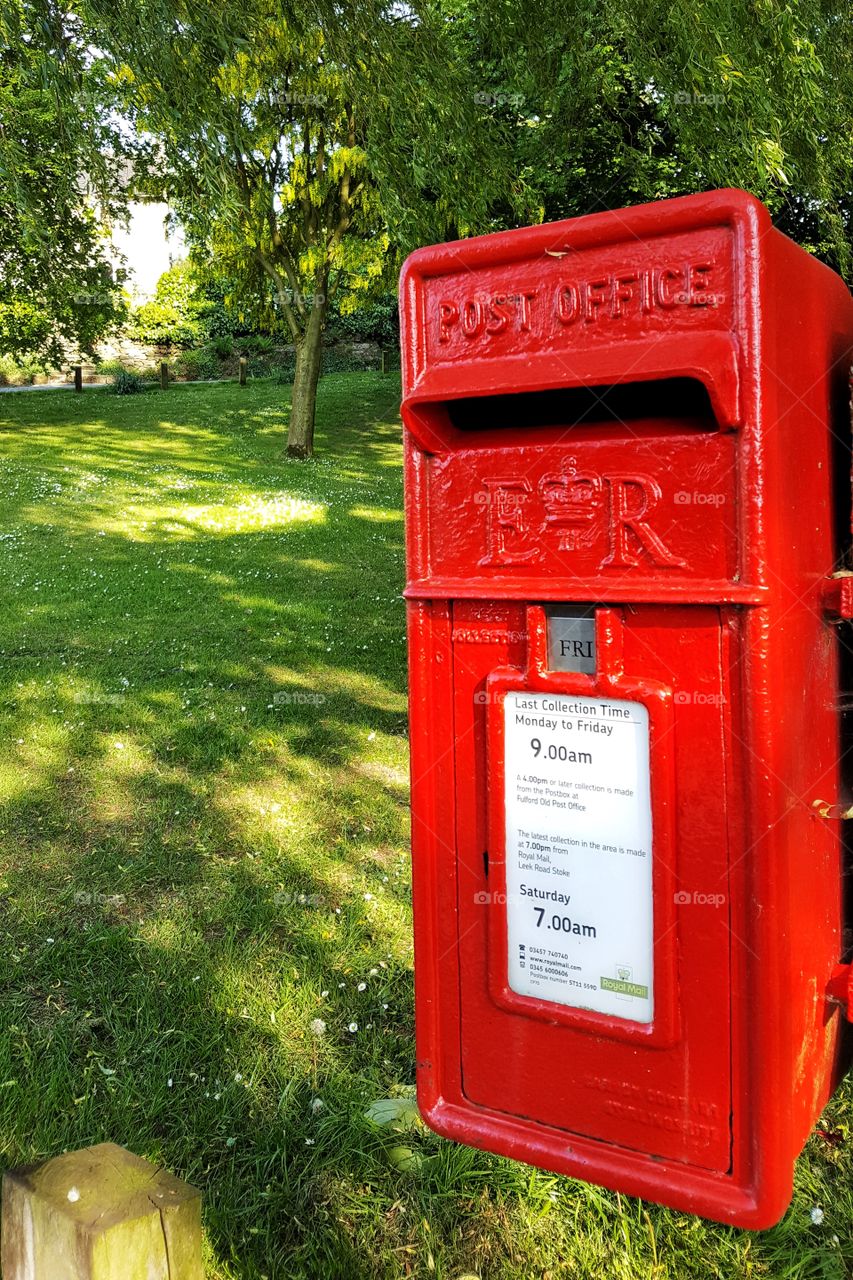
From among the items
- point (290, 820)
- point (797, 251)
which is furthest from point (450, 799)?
point (290, 820)

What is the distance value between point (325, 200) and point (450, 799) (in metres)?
17.2

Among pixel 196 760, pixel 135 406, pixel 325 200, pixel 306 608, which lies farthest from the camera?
pixel 135 406

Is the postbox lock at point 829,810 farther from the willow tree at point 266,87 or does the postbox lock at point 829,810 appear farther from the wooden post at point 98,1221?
the willow tree at point 266,87

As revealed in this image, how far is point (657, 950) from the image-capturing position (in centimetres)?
182

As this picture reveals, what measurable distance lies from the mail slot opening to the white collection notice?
1.62 feet

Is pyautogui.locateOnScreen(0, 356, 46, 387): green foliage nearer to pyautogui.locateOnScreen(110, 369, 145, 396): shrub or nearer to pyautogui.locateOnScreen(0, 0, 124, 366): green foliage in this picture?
pyautogui.locateOnScreen(110, 369, 145, 396): shrub

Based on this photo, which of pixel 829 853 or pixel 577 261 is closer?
pixel 577 261

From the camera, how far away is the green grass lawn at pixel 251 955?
236 cm

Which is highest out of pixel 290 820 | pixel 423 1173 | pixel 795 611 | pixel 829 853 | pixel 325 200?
pixel 325 200

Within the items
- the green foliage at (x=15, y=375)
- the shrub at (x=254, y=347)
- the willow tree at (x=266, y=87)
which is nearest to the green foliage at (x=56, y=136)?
the willow tree at (x=266, y=87)

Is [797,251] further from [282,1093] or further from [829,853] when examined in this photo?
[282,1093]

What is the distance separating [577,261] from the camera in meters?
1.76

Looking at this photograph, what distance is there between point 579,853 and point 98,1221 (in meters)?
0.97

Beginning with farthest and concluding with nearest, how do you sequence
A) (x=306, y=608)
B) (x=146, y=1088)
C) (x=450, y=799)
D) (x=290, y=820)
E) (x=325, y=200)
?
(x=325, y=200), (x=306, y=608), (x=290, y=820), (x=146, y=1088), (x=450, y=799)
